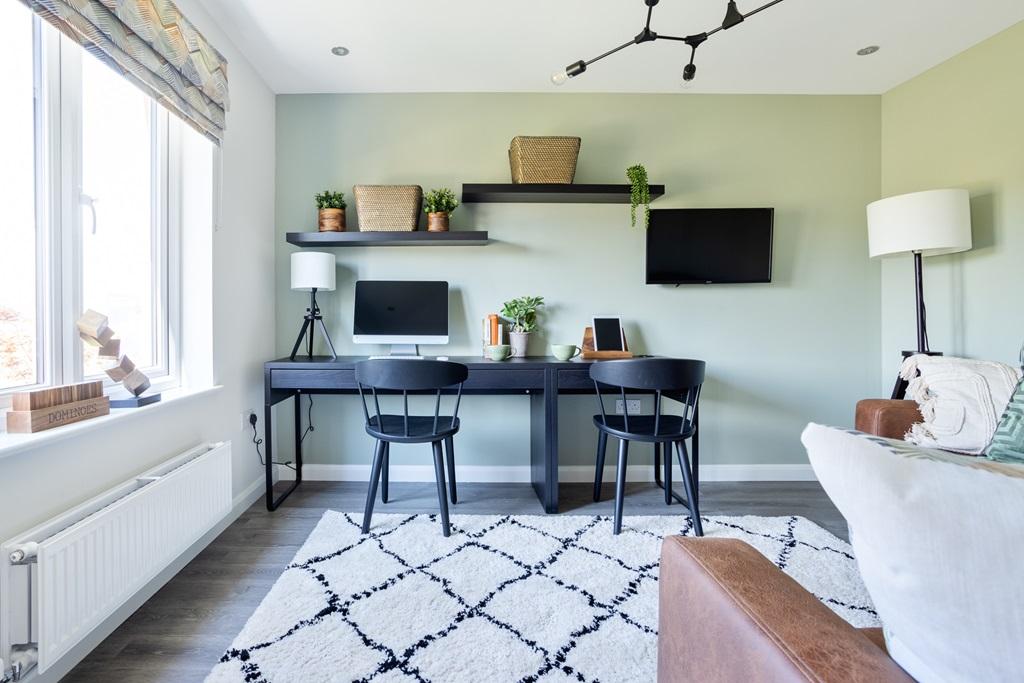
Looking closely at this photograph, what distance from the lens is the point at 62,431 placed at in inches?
48.6

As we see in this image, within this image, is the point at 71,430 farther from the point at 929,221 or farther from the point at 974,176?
the point at 974,176

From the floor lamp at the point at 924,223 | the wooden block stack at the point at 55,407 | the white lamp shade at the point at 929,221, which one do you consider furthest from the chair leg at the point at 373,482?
the white lamp shade at the point at 929,221

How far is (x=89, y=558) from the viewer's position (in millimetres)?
1238

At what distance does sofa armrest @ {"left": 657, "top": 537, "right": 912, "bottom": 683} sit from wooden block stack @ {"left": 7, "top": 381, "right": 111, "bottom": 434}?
5.32 ft

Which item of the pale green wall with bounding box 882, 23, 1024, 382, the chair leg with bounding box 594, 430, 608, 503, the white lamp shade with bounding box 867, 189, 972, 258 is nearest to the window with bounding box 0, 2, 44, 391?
the chair leg with bounding box 594, 430, 608, 503

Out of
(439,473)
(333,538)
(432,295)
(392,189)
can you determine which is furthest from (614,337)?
(333,538)

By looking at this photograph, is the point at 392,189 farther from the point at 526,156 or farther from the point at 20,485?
the point at 20,485

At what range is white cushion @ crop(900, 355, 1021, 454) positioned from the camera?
5.20 ft

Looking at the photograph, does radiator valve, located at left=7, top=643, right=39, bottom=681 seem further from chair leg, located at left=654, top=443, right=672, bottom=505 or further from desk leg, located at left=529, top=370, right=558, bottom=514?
chair leg, located at left=654, top=443, right=672, bottom=505

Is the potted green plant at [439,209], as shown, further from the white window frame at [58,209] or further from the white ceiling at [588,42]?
the white window frame at [58,209]

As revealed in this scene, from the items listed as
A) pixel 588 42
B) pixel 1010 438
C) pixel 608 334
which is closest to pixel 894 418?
pixel 1010 438

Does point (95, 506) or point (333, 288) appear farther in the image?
point (333, 288)

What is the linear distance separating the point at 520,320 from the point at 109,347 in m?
1.86

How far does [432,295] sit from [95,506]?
1.75m
